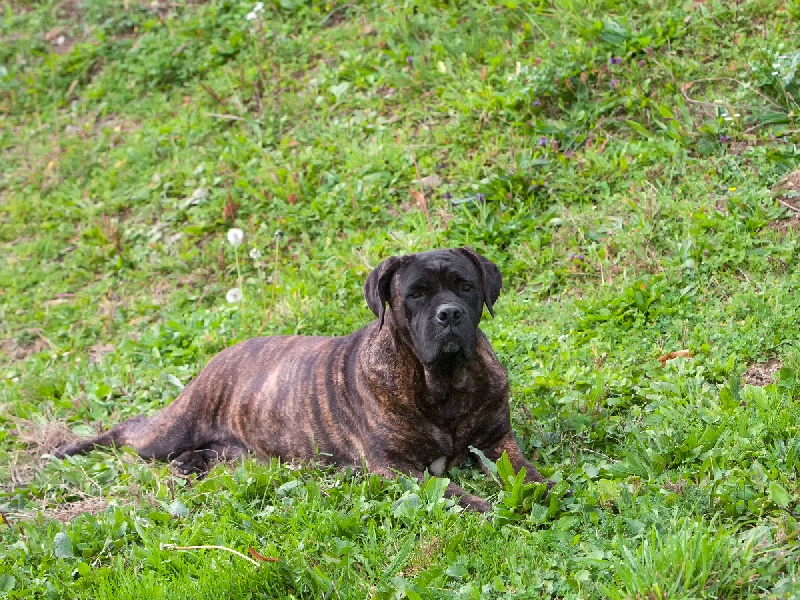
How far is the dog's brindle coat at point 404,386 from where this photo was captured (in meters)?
4.93

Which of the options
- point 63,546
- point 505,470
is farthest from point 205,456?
point 505,470

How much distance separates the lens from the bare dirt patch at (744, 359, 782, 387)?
16.8 ft

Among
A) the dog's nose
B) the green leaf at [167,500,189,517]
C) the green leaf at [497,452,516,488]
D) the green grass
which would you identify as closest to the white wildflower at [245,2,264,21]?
the green grass

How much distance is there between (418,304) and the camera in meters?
4.95

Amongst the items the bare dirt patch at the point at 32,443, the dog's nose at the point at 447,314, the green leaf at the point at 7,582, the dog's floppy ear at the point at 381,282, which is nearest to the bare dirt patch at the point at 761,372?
the dog's nose at the point at 447,314

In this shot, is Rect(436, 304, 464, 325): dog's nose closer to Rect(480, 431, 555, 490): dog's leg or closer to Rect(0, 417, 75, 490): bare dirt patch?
Rect(480, 431, 555, 490): dog's leg

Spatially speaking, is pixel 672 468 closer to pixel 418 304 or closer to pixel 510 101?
pixel 418 304

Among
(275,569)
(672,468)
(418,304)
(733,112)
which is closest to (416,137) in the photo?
(733,112)

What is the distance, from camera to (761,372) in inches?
204

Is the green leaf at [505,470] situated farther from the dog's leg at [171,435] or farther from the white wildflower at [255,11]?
the white wildflower at [255,11]

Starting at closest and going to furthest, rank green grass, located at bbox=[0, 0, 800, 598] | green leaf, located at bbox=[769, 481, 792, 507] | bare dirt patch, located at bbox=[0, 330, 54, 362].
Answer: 1. green leaf, located at bbox=[769, 481, 792, 507]
2. green grass, located at bbox=[0, 0, 800, 598]
3. bare dirt patch, located at bbox=[0, 330, 54, 362]

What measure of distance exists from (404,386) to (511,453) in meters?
0.65

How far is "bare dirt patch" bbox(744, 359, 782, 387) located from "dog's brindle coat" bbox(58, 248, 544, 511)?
4.28ft

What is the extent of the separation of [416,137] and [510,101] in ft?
3.24
